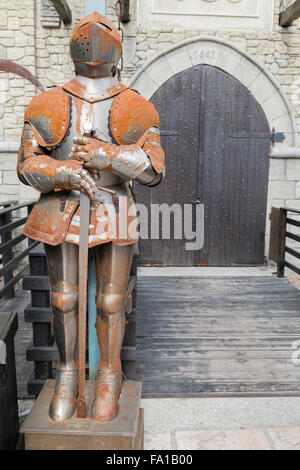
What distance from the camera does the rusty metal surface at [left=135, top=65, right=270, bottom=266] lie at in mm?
5395

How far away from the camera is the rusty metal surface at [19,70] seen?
5.10m

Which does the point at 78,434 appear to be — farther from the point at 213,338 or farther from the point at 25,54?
the point at 25,54

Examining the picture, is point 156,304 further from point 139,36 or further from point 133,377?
point 139,36

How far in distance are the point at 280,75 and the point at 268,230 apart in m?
2.13

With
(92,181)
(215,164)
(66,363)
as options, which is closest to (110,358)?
(66,363)

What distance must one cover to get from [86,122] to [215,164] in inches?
157

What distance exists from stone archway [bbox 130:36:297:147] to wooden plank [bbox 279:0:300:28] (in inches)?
23.1

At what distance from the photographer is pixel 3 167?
17.7ft

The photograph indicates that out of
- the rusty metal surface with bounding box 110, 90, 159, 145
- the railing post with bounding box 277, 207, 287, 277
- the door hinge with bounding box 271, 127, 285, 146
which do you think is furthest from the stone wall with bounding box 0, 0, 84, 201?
the rusty metal surface with bounding box 110, 90, 159, 145

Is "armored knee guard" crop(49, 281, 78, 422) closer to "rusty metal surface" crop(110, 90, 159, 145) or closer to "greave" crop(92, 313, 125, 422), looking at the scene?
"greave" crop(92, 313, 125, 422)

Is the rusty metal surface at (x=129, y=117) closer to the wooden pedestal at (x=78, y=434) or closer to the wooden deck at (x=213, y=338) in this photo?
the wooden pedestal at (x=78, y=434)

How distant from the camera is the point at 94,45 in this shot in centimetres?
175

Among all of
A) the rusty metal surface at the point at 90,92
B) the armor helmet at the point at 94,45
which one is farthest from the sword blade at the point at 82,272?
the armor helmet at the point at 94,45
